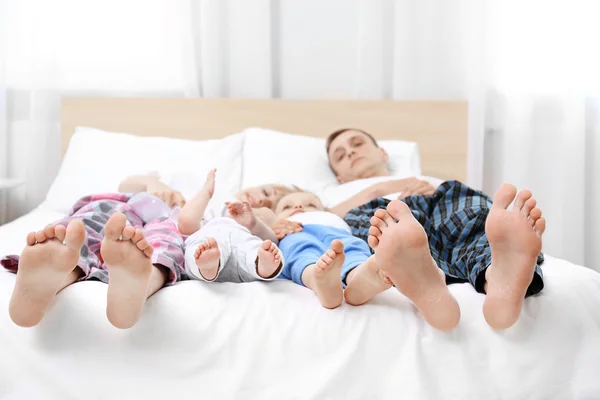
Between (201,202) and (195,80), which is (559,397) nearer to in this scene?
(201,202)

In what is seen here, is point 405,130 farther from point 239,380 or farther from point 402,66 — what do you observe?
point 239,380

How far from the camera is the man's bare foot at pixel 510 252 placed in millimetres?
1066

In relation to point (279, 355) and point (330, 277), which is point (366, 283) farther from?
point (279, 355)

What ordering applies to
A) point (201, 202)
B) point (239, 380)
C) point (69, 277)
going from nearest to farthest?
point (239, 380) → point (69, 277) → point (201, 202)

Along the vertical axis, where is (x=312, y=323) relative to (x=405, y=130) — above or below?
below

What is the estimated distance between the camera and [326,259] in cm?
109

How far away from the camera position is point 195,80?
8.48 feet

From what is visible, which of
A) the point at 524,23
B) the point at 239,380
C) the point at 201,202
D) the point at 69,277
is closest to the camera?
the point at 239,380

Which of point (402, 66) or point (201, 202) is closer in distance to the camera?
point (201, 202)

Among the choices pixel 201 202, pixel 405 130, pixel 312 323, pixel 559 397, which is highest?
pixel 405 130

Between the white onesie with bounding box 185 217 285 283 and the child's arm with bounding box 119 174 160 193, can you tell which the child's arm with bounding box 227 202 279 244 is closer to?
the white onesie with bounding box 185 217 285 283

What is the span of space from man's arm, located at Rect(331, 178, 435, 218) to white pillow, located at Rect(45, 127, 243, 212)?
46 cm

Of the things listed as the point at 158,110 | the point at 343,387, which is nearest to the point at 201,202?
the point at 343,387

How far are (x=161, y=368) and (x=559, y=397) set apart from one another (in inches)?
28.5
